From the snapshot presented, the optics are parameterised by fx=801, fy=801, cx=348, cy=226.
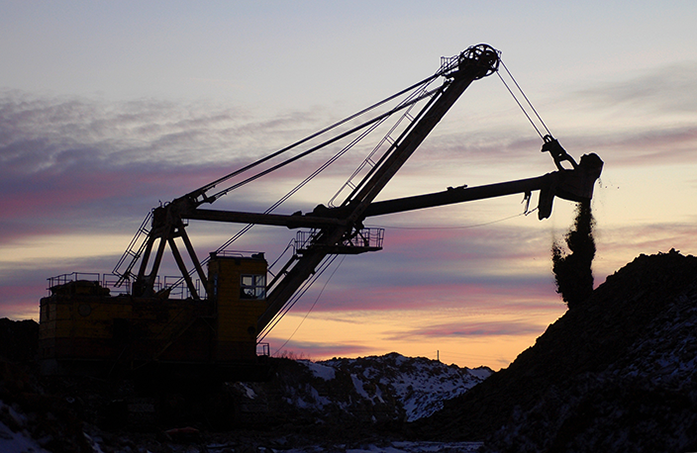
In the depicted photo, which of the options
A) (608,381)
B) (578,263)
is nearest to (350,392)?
(578,263)

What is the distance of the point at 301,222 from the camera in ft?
105

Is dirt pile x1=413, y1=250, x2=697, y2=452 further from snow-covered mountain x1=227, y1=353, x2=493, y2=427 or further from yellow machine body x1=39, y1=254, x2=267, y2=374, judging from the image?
snow-covered mountain x1=227, y1=353, x2=493, y2=427

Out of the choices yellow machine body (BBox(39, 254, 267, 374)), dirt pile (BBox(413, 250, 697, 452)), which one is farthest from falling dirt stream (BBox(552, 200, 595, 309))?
yellow machine body (BBox(39, 254, 267, 374))

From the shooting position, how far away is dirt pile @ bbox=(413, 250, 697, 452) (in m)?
13.0

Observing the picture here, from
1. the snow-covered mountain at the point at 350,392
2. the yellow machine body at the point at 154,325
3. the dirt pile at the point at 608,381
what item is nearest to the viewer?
the dirt pile at the point at 608,381

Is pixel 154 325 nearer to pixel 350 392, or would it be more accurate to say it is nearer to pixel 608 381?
pixel 608 381

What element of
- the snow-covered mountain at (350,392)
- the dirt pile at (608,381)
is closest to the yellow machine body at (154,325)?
the dirt pile at (608,381)

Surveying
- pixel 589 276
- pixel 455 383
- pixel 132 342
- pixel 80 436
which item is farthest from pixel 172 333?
pixel 455 383

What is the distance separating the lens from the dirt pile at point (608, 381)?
1295 cm

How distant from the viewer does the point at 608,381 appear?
1388 cm

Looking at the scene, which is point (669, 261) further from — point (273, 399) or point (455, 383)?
point (455, 383)

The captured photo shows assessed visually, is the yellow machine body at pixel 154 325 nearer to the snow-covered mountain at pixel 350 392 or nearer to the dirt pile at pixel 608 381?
the dirt pile at pixel 608 381

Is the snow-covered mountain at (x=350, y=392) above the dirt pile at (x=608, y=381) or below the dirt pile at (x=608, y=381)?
below

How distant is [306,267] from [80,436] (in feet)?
59.3
